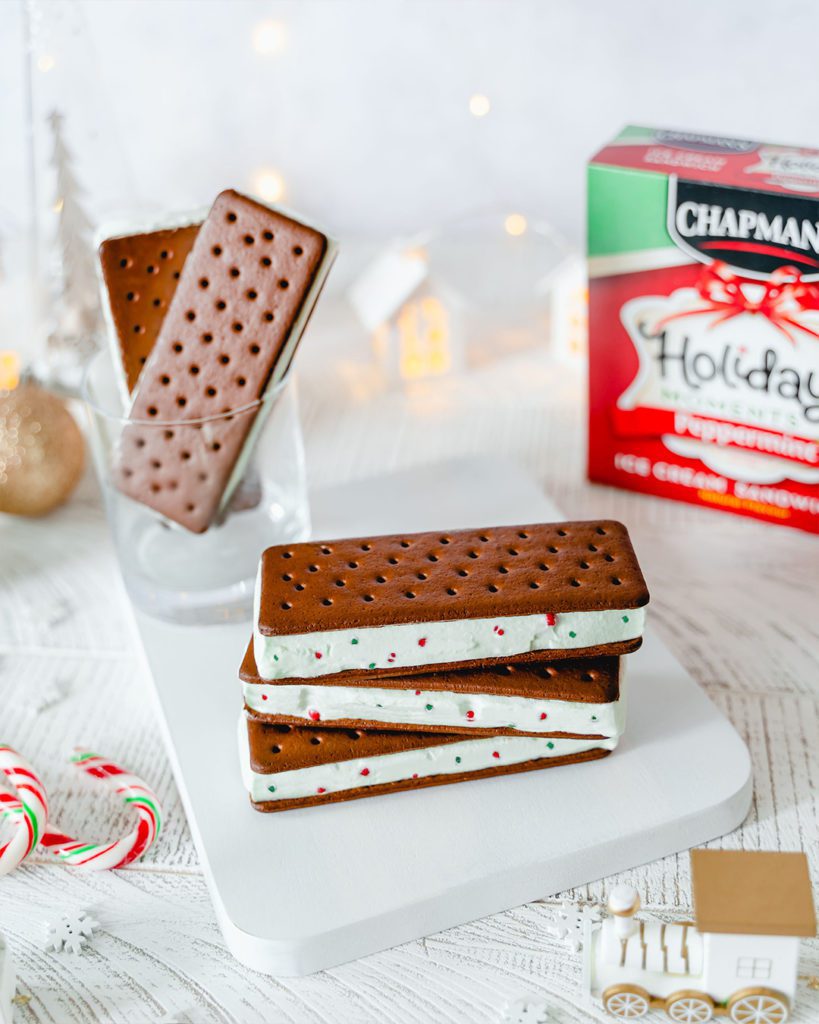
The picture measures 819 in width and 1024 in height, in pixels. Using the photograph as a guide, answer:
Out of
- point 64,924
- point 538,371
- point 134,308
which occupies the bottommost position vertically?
point 64,924

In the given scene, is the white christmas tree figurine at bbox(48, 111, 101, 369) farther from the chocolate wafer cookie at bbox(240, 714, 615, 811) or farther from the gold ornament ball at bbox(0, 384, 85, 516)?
the chocolate wafer cookie at bbox(240, 714, 615, 811)

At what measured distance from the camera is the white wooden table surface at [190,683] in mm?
786

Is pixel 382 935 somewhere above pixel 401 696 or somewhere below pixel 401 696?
below

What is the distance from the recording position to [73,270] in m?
1.42

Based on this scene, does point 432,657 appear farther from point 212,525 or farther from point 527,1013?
point 212,525

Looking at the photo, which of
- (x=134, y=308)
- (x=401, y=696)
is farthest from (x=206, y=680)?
(x=134, y=308)

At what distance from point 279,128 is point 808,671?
101 cm

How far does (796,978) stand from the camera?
2.44 ft

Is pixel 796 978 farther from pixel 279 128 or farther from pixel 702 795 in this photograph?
pixel 279 128

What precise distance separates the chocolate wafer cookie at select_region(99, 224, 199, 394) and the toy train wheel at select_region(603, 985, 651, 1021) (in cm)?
64

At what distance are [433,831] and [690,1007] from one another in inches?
8.0

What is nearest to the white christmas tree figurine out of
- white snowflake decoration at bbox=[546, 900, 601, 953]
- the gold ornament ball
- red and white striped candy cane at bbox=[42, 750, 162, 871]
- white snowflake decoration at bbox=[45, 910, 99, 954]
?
the gold ornament ball

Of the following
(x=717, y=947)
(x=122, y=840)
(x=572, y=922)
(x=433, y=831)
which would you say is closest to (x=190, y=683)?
(x=122, y=840)

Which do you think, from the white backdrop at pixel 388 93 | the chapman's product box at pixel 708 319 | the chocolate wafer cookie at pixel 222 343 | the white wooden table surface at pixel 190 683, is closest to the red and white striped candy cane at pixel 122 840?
the white wooden table surface at pixel 190 683
